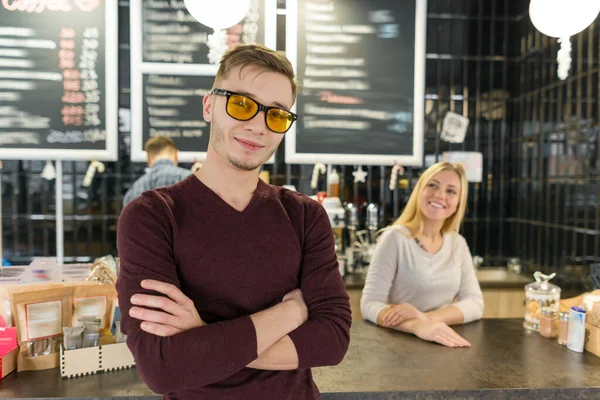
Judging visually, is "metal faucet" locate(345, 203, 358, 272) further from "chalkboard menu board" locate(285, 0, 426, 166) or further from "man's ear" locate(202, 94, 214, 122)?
"man's ear" locate(202, 94, 214, 122)

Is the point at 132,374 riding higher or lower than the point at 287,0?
lower

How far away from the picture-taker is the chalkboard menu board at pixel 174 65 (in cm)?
317

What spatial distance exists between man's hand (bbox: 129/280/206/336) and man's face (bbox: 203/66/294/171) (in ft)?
1.01

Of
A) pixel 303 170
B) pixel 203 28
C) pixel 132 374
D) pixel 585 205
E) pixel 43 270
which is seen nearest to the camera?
pixel 132 374

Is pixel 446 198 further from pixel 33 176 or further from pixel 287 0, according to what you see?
pixel 33 176

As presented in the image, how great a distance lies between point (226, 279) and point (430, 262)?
1.39m

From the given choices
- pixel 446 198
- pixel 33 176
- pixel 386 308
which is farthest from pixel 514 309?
pixel 33 176

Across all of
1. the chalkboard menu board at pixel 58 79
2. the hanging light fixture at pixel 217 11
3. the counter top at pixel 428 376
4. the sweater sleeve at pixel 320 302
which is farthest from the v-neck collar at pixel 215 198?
the chalkboard menu board at pixel 58 79

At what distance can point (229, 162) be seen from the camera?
44.1 inches

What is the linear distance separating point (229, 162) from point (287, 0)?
8.10 feet

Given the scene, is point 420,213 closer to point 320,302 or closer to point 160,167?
point 320,302

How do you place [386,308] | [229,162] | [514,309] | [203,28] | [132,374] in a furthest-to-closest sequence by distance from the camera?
[203,28], [514,309], [386,308], [132,374], [229,162]

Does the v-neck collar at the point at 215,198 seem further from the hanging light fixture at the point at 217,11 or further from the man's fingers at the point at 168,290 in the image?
the hanging light fixture at the point at 217,11

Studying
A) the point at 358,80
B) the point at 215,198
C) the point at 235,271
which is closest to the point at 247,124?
the point at 215,198
